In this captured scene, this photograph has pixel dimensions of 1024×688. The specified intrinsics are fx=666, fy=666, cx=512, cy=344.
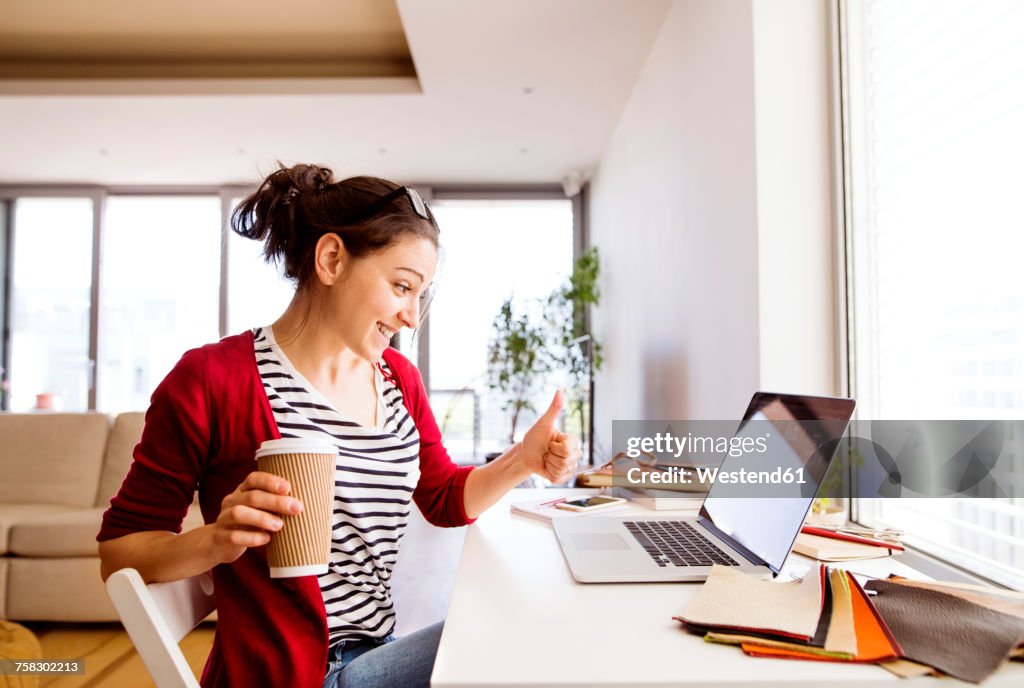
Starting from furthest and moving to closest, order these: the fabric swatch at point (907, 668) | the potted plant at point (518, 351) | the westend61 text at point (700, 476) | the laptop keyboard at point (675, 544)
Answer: the potted plant at point (518, 351) → the westend61 text at point (700, 476) → the laptop keyboard at point (675, 544) → the fabric swatch at point (907, 668)

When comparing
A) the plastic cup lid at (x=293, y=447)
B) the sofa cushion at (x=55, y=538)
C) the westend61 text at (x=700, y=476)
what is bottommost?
the sofa cushion at (x=55, y=538)

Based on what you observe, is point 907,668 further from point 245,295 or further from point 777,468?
point 245,295

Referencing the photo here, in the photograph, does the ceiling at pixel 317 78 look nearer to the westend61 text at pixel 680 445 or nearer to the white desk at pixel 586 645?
the westend61 text at pixel 680 445

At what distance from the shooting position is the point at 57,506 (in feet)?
9.55

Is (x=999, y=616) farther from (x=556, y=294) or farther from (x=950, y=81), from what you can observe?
(x=556, y=294)

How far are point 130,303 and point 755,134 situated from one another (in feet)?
18.7

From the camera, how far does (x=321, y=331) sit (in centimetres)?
106

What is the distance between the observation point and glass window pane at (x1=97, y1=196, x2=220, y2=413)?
227 inches

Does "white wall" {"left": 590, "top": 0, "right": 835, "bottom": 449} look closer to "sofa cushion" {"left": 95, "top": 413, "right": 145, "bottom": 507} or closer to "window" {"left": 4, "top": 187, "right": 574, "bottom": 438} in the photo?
"sofa cushion" {"left": 95, "top": 413, "right": 145, "bottom": 507}

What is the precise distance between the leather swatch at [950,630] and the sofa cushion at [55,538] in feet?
8.15

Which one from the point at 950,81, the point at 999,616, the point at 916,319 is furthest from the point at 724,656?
the point at 950,81

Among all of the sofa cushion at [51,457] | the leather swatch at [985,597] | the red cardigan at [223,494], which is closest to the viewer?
the leather swatch at [985,597]

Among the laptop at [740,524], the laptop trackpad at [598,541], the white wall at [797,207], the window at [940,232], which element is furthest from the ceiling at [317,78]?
the laptop trackpad at [598,541]

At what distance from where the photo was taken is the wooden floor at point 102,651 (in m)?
2.11
